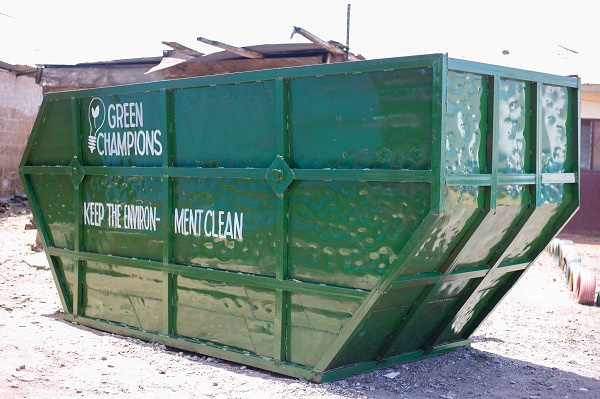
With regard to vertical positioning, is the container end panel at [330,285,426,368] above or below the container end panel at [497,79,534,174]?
below

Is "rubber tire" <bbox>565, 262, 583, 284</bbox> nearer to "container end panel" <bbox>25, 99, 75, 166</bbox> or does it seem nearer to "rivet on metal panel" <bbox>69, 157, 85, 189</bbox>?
"rivet on metal panel" <bbox>69, 157, 85, 189</bbox>

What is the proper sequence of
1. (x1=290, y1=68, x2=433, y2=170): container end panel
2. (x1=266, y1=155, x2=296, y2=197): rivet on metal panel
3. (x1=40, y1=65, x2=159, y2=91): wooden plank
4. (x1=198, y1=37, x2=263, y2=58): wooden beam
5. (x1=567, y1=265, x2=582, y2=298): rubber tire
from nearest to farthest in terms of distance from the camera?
(x1=290, y1=68, x2=433, y2=170): container end panel < (x1=266, y1=155, x2=296, y2=197): rivet on metal panel < (x1=567, y1=265, x2=582, y2=298): rubber tire < (x1=198, y1=37, x2=263, y2=58): wooden beam < (x1=40, y1=65, x2=159, y2=91): wooden plank

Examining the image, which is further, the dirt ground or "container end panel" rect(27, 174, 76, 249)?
"container end panel" rect(27, 174, 76, 249)

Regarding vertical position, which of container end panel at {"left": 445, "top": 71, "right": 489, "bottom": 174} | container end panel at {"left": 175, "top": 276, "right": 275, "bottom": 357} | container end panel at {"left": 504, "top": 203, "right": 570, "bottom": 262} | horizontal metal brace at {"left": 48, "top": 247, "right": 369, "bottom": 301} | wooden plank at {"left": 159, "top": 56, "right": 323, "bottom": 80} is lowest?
container end panel at {"left": 175, "top": 276, "right": 275, "bottom": 357}

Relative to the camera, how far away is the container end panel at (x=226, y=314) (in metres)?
5.17

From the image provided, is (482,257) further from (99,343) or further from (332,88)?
(99,343)

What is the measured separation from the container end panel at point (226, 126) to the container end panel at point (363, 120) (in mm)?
260

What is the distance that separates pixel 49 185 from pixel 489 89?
13.3 feet

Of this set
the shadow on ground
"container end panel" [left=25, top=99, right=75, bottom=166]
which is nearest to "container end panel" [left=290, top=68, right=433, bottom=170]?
the shadow on ground

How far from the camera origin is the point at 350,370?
5.00 meters

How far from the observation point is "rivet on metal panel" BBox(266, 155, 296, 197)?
16.0 ft

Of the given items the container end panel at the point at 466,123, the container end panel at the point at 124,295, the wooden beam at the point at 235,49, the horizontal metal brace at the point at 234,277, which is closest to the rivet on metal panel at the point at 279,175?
the horizontal metal brace at the point at 234,277

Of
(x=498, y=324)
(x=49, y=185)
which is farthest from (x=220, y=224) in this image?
(x=498, y=324)

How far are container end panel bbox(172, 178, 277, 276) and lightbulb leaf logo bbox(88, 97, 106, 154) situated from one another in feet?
3.44
